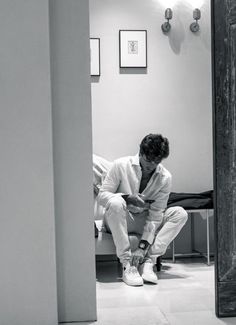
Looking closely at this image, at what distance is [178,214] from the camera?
3.44 meters

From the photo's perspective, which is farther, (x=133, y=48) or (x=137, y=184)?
(x=133, y=48)

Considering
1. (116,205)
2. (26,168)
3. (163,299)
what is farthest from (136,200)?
(26,168)

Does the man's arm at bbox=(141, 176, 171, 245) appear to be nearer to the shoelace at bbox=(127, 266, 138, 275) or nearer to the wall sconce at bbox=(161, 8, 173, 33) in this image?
the shoelace at bbox=(127, 266, 138, 275)

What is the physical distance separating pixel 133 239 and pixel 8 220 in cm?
135

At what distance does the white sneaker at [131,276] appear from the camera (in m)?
3.10

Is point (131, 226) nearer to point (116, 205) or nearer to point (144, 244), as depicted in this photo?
point (144, 244)

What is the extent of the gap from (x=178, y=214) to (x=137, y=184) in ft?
1.24

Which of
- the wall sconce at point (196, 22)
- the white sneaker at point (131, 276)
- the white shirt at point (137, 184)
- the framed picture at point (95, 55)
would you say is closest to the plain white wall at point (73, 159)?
the white sneaker at point (131, 276)

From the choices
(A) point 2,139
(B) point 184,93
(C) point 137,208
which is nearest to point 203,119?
(B) point 184,93

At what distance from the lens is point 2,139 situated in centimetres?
220

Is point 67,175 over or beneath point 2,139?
beneath

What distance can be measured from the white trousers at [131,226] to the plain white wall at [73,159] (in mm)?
845

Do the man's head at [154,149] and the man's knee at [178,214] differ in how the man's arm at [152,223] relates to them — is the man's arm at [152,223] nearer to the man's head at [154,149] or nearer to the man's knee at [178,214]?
the man's knee at [178,214]

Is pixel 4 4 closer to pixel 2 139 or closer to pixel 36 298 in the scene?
pixel 2 139
